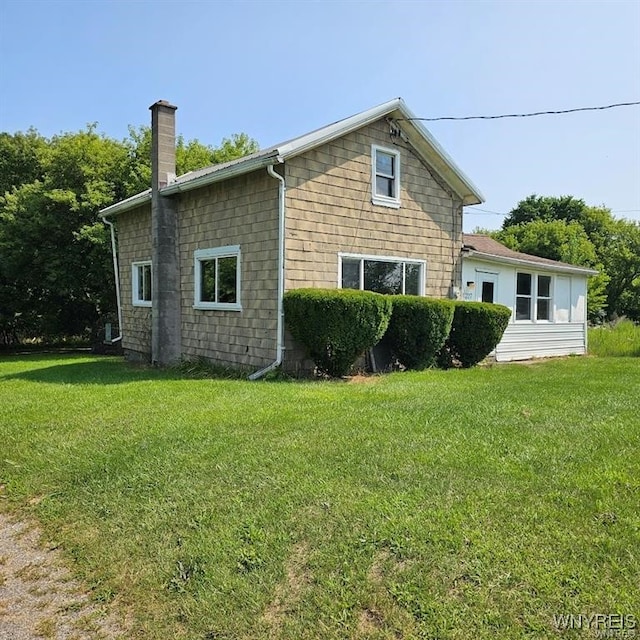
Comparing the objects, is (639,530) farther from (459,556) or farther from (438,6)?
(438,6)

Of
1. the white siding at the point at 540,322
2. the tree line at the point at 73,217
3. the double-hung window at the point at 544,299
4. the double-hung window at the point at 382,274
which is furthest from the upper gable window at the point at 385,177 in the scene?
the tree line at the point at 73,217

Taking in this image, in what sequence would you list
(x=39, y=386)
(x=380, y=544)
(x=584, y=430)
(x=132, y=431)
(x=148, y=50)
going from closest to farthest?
(x=380, y=544), (x=584, y=430), (x=132, y=431), (x=39, y=386), (x=148, y=50)

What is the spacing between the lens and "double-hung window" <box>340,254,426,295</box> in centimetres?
1120

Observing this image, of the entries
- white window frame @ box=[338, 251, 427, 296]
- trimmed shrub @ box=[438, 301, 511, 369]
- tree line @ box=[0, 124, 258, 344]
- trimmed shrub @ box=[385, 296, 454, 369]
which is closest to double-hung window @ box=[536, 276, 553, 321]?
trimmed shrub @ box=[438, 301, 511, 369]

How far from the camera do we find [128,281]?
15656 millimetres

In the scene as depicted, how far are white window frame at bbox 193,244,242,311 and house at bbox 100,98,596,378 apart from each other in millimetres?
35

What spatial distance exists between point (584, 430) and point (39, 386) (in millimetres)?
8447

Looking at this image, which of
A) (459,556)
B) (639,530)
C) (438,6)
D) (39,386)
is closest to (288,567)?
(459,556)

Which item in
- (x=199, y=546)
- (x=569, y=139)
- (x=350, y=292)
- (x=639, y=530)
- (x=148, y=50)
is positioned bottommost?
(x=199, y=546)

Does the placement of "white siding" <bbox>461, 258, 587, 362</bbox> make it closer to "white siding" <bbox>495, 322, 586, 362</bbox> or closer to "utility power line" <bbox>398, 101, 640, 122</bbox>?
"white siding" <bbox>495, 322, 586, 362</bbox>

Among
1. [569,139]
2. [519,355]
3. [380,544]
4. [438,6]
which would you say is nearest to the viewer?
[380,544]

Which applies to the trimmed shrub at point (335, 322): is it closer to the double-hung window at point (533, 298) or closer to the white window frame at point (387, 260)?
the white window frame at point (387, 260)

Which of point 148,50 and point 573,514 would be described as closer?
point 573,514

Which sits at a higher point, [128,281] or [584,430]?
[128,281]
